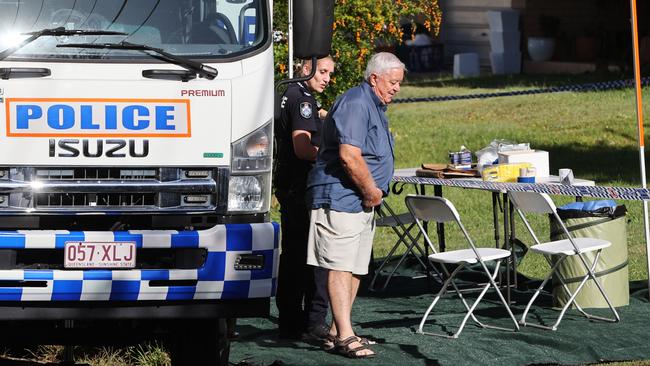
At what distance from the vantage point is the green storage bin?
27.8 ft

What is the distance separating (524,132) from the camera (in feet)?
61.4

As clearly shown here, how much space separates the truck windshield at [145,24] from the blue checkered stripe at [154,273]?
803mm

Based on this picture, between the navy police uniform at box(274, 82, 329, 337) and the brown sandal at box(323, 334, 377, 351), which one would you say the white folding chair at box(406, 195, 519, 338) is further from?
the navy police uniform at box(274, 82, 329, 337)

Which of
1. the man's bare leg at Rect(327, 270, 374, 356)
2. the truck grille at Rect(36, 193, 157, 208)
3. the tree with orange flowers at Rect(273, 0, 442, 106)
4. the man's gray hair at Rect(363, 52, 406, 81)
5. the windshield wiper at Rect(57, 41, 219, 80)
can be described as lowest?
the man's bare leg at Rect(327, 270, 374, 356)

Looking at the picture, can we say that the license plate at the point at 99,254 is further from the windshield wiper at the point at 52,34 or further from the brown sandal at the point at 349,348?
the brown sandal at the point at 349,348

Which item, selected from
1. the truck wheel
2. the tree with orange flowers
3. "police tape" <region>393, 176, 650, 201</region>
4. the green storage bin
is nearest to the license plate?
the truck wheel

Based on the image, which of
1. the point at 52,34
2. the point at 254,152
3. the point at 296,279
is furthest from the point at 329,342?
the point at 52,34

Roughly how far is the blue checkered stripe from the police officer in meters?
1.48

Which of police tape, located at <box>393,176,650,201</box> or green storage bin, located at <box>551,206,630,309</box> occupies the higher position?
police tape, located at <box>393,176,650,201</box>

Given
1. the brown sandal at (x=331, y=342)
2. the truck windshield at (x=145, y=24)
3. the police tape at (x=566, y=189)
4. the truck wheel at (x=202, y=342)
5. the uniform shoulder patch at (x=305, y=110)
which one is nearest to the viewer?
the truck windshield at (x=145, y=24)

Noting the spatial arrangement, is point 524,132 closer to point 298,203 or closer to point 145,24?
Result: point 298,203

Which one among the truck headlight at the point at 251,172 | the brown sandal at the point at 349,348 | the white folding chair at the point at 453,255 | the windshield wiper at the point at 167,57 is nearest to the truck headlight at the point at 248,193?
the truck headlight at the point at 251,172

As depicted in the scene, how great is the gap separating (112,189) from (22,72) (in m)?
0.65

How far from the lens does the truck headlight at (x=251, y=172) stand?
615 centimetres
